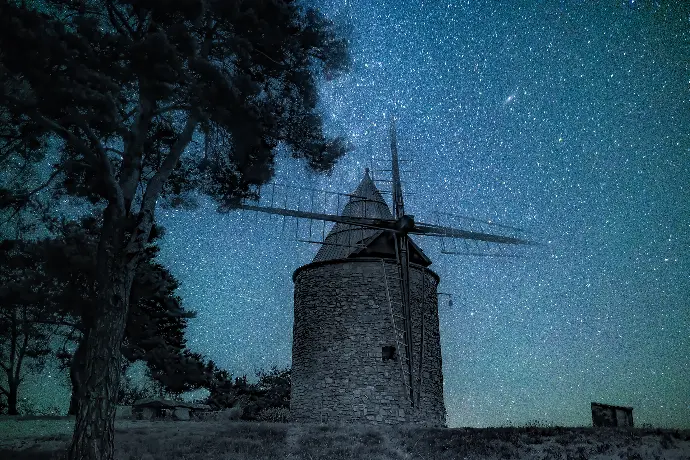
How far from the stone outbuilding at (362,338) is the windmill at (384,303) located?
37 millimetres

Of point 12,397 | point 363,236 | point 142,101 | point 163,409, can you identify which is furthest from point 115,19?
point 12,397

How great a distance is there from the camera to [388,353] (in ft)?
63.9

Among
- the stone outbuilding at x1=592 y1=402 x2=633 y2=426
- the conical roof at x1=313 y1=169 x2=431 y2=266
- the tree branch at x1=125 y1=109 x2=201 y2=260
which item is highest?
the conical roof at x1=313 y1=169 x2=431 y2=266

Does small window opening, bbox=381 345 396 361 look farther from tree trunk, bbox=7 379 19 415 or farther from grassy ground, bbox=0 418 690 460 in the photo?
tree trunk, bbox=7 379 19 415

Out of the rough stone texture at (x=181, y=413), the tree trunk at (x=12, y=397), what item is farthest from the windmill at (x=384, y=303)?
the tree trunk at (x=12, y=397)

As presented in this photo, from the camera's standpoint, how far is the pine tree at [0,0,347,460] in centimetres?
831

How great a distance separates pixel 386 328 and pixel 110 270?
12.4 metres

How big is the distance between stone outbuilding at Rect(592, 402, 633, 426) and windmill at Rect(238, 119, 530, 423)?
5.76 metres

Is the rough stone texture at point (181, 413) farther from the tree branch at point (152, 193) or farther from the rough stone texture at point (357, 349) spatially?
the tree branch at point (152, 193)

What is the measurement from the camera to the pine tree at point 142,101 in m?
8.31

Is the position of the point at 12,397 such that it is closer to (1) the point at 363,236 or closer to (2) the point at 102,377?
(1) the point at 363,236

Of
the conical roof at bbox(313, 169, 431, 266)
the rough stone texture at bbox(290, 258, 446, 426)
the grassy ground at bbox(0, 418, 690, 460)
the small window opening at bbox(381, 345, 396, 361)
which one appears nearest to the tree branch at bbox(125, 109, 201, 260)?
the grassy ground at bbox(0, 418, 690, 460)

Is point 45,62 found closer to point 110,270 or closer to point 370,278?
point 110,270

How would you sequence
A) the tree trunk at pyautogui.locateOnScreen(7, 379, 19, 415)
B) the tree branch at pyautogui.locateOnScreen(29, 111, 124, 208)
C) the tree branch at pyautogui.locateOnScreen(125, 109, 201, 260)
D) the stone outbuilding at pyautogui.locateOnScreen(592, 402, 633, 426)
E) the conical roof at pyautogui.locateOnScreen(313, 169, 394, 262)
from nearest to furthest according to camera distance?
the tree branch at pyautogui.locateOnScreen(29, 111, 124, 208) < the tree branch at pyautogui.locateOnScreen(125, 109, 201, 260) < the stone outbuilding at pyautogui.locateOnScreen(592, 402, 633, 426) < the conical roof at pyautogui.locateOnScreen(313, 169, 394, 262) < the tree trunk at pyautogui.locateOnScreen(7, 379, 19, 415)
